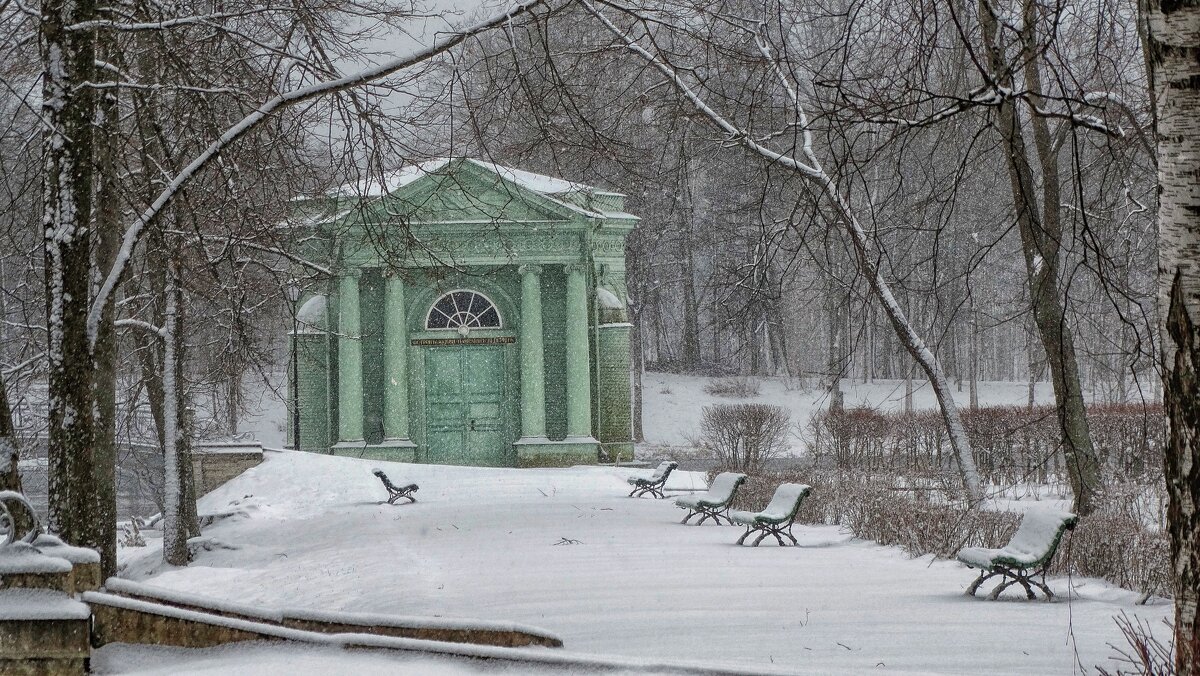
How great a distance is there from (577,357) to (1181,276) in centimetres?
2110

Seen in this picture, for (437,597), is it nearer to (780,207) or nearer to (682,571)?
(682,571)

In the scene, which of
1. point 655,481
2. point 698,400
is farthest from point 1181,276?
point 698,400

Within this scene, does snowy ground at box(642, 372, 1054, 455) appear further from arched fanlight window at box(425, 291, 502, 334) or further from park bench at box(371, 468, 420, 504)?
park bench at box(371, 468, 420, 504)

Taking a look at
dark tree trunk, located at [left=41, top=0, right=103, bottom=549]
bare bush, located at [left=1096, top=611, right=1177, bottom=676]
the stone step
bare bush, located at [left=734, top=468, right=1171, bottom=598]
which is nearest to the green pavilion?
bare bush, located at [left=734, top=468, right=1171, bottom=598]

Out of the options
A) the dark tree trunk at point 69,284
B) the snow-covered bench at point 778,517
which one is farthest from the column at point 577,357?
the dark tree trunk at point 69,284

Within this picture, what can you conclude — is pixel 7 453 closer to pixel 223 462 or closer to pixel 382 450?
pixel 223 462

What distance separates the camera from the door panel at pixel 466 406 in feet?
82.7

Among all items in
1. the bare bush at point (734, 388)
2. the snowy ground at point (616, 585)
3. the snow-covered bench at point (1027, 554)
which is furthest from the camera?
the bare bush at point (734, 388)

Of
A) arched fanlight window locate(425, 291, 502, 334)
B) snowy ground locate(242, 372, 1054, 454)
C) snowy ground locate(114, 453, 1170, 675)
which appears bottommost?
snowy ground locate(114, 453, 1170, 675)

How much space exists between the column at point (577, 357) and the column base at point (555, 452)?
0.58 ft

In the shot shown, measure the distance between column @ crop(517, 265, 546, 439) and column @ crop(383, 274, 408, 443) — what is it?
2.59m

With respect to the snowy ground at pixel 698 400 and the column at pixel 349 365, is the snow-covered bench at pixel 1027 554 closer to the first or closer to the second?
the column at pixel 349 365

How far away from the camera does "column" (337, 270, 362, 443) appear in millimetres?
24562

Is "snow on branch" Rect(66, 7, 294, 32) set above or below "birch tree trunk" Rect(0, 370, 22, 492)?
above
